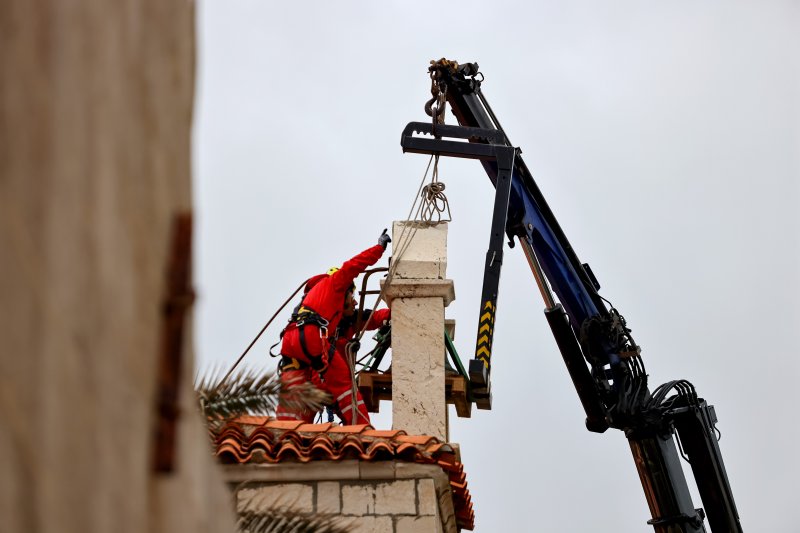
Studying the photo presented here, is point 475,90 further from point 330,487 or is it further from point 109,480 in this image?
point 109,480

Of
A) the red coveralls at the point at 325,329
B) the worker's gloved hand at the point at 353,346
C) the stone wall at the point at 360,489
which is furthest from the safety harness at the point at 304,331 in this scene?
the stone wall at the point at 360,489

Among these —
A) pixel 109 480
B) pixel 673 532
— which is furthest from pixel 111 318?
pixel 673 532

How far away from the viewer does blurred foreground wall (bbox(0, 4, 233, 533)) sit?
2.22 meters

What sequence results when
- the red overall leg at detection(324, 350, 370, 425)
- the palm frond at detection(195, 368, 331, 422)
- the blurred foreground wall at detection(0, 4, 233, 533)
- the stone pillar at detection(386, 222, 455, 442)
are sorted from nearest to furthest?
the blurred foreground wall at detection(0, 4, 233, 533) < the palm frond at detection(195, 368, 331, 422) < the stone pillar at detection(386, 222, 455, 442) < the red overall leg at detection(324, 350, 370, 425)

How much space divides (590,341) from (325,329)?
3200mm

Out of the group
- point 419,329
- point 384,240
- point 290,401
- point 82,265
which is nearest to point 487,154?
point 384,240

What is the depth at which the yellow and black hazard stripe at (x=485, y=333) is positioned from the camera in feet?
34.2

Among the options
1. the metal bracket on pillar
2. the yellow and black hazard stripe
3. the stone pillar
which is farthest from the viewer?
the metal bracket on pillar

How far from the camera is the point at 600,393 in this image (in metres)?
12.7

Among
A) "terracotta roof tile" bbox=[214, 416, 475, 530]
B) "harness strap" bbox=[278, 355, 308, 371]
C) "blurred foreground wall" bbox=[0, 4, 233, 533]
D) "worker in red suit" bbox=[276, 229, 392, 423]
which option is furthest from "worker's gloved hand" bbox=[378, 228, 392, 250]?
"blurred foreground wall" bbox=[0, 4, 233, 533]

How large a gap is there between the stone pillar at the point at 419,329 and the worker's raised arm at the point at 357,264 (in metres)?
0.70

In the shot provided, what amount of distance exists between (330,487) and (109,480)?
18.0ft

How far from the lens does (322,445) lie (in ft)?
25.7

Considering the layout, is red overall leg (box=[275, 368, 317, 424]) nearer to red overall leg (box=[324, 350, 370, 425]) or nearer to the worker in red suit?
the worker in red suit
